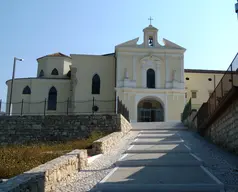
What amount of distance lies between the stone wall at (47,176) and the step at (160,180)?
3.34ft

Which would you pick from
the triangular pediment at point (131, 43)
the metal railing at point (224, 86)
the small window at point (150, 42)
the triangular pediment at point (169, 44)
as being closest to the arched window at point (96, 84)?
the triangular pediment at point (131, 43)

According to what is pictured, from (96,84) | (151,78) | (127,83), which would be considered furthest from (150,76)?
(96,84)

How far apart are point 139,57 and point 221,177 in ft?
91.5

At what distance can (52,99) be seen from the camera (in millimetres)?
35281

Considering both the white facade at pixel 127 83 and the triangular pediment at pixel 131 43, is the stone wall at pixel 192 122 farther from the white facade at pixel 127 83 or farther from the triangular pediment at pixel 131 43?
the triangular pediment at pixel 131 43

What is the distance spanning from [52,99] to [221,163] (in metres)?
28.5

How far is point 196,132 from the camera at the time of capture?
18609mm

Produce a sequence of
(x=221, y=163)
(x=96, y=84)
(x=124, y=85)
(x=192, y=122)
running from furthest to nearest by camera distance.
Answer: (x=96, y=84)
(x=124, y=85)
(x=192, y=122)
(x=221, y=163)

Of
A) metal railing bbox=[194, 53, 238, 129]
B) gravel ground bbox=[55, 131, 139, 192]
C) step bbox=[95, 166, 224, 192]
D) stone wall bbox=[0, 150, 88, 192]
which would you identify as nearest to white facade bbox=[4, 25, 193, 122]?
metal railing bbox=[194, 53, 238, 129]

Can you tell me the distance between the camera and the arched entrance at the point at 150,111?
3300 centimetres

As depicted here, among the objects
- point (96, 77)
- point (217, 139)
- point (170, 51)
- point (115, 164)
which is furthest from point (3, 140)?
point (170, 51)

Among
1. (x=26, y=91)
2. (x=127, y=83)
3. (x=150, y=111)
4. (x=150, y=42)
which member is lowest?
(x=150, y=111)

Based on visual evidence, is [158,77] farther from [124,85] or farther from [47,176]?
[47,176]

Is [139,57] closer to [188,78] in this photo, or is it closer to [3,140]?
[188,78]
